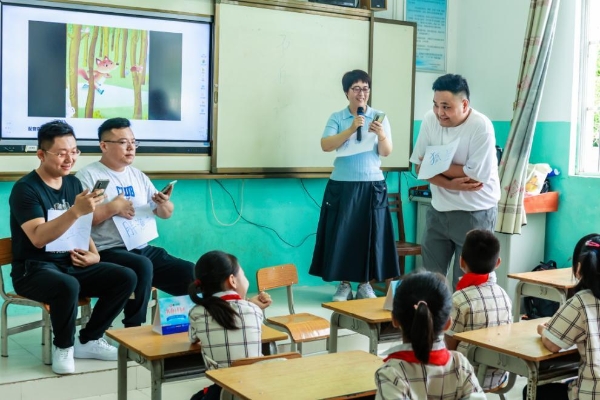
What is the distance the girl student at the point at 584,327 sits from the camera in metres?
2.61

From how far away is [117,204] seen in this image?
12.9 feet

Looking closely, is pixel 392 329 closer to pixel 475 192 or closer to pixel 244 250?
pixel 475 192

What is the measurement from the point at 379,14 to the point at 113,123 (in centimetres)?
281

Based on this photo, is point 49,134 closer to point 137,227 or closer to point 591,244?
point 137,227

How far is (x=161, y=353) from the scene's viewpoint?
8.58ft

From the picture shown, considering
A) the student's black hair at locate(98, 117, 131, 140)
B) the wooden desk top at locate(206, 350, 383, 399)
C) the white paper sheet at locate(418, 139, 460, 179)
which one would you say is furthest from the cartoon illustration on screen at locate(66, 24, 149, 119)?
the wooden desk top at locate(206, 350, 383, 399)

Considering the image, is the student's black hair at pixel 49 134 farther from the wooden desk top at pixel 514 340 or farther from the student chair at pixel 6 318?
the wooden desk top at pixel 514 340

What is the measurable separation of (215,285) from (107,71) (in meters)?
2.61

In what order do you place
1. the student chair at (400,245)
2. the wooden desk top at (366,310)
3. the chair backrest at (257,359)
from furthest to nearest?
the student chair at (400,245)
the wooden desk top at (366,310)
the chair backrest at (257,359)

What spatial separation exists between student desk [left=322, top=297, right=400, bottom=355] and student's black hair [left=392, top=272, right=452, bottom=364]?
1154 mm

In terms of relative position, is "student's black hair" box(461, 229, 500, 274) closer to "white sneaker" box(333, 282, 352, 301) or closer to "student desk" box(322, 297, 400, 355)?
"student desk" box(322, 297, 400, 355)

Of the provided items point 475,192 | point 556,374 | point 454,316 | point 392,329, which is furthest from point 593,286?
point 475,192

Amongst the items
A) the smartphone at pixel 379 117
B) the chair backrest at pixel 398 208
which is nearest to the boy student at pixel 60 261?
the smartphone at pixel 379 117

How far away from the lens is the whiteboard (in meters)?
5.26
